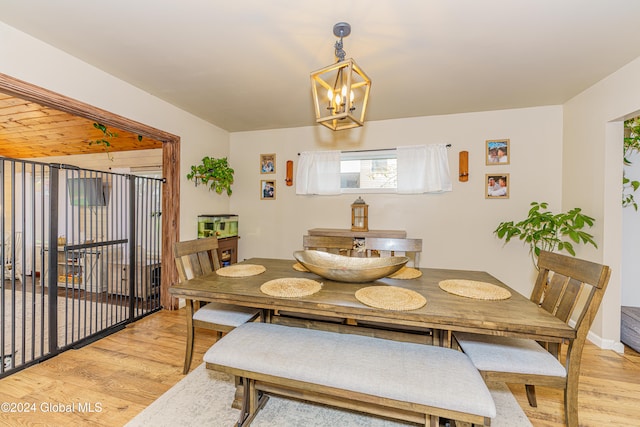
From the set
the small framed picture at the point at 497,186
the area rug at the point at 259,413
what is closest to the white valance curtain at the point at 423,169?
the small framed picture at the point at 497,186

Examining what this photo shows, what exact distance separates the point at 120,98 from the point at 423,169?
3.35 m

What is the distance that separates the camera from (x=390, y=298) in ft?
4.83

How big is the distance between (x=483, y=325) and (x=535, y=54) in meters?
2.16

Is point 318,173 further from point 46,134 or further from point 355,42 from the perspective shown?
point 46,134

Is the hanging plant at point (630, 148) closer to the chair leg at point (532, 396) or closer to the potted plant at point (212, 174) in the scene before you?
the chair leg at point (532, 396)

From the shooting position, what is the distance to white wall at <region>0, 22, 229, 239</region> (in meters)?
1.91

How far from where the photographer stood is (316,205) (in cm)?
393

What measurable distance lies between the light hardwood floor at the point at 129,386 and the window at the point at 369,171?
244cm

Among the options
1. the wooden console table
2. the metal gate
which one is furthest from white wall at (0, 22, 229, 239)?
the wooden console table

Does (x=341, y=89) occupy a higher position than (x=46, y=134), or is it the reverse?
(x=46, y=134)

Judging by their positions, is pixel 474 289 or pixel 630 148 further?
pixel 630 148

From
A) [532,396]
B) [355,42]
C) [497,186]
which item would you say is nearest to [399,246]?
[532,396]

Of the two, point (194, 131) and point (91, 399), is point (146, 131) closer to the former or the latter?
point (194, 131)

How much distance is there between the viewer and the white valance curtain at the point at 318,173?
3.81m
